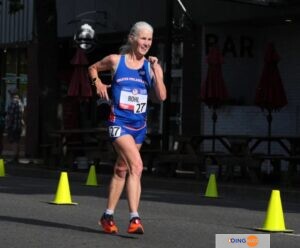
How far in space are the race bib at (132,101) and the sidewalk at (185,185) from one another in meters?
7.23

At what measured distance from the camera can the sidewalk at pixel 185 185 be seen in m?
15.7

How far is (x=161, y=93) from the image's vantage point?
8.73 metres

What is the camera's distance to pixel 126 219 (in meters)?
10.5

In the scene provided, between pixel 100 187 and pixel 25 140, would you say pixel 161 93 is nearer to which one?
pixel 100 187

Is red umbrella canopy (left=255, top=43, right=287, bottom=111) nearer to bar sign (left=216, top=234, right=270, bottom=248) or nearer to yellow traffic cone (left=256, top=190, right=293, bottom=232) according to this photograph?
yellow traffic cone (left=256, top=190, right=293, bottom=232)

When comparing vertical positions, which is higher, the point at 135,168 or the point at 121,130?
the point at 121,130

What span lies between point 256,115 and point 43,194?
28.7 feet

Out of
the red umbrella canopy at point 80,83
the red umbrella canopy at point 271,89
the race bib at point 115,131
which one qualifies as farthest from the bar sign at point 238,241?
the red umbrella canopy at point 80,83

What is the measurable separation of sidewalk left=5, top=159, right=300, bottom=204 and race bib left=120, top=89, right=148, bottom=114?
23.7 ft

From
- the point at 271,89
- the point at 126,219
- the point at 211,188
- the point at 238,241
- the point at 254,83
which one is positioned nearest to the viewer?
the point at 238,241

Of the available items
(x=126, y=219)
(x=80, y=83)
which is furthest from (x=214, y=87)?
(x=126, y=219)

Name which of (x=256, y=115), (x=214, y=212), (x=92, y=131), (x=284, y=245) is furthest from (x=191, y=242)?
(x=256, y=115)

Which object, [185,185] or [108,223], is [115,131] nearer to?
[108,223]

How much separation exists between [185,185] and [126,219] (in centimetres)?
682
